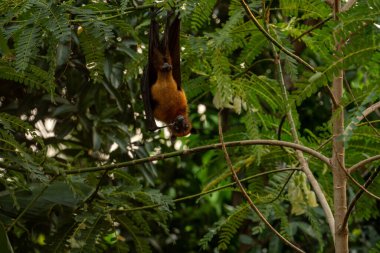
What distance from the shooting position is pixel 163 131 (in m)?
6.34

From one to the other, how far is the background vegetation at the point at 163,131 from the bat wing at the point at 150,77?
0.10m

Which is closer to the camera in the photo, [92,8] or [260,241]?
[92,8]

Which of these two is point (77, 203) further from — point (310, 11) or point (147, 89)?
point (310, 11)

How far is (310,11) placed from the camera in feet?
11.3

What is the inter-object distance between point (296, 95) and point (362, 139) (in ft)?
4.28

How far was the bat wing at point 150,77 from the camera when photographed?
4254 mm

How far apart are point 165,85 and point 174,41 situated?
21.9 inches

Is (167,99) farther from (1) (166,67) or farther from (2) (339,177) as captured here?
(2) (339,177)

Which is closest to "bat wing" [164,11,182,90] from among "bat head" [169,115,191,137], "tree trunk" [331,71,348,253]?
"bat head" [169,115,191,137]

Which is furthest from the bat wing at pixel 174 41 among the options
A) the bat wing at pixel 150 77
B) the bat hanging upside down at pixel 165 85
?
the bat wing at pixel 150 77

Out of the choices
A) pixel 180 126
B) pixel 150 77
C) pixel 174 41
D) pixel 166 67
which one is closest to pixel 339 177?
pixel 174 41

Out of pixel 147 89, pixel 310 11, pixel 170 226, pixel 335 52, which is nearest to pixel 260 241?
pixel 170 226

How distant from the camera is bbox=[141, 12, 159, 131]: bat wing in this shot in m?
4.25

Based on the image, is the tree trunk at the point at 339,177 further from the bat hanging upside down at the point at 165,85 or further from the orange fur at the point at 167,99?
the orange fur at the point at 167,99
